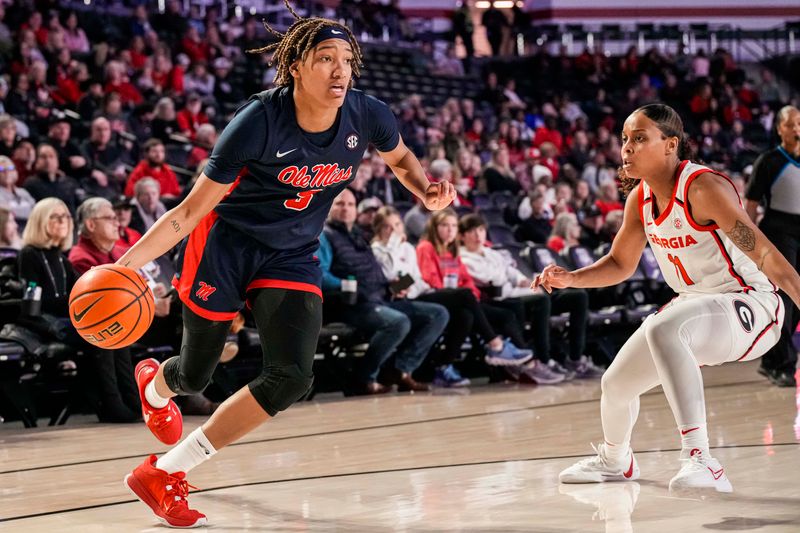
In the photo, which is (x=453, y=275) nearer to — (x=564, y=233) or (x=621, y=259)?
(x=564, y=233)

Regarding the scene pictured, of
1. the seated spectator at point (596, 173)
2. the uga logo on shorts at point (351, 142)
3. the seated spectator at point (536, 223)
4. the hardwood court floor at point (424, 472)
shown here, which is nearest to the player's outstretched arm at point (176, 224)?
the uga logo on shorts at point (351, 142)

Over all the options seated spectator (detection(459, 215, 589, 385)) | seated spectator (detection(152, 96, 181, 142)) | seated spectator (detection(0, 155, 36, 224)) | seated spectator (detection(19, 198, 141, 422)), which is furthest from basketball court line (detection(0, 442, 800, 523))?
seated spectator (detection(152, 96, 181, 142))

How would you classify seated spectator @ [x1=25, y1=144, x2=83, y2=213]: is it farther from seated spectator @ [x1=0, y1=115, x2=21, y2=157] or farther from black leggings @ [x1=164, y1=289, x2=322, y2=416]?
black leggings @ [x1=164, y1=289, x2=322, y2=416]

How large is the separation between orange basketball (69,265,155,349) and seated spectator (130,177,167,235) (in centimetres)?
444

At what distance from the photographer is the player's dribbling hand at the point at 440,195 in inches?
152

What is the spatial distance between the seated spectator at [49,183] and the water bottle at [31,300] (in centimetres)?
219

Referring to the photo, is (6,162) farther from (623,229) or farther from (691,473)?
(691,473)

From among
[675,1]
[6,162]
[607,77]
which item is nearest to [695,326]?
[6,162]

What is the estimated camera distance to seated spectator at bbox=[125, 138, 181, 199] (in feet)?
30.0

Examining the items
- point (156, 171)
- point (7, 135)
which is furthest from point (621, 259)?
point (7, 135)

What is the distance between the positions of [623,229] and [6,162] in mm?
5264

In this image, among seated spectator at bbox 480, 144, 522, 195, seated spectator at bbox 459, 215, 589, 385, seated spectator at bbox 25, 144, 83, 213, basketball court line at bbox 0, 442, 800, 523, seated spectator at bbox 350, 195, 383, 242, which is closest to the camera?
basketball court line at bbox 0, 442, 800, 523

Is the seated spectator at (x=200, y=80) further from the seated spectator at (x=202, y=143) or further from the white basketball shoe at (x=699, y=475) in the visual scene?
the white basketball shoe at (x=699, y=475)

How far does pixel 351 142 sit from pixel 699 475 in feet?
5.40
